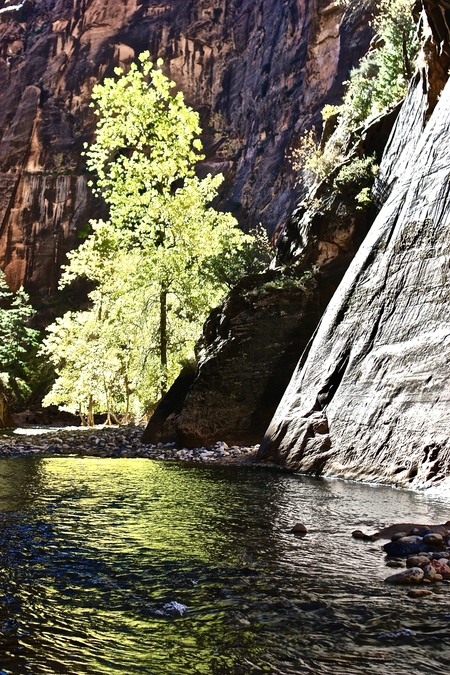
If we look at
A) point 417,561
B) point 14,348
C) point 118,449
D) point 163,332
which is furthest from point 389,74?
point 14,348

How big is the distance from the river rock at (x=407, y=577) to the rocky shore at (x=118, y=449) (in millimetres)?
7685

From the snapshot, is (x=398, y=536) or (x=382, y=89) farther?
(x=382, y=89)

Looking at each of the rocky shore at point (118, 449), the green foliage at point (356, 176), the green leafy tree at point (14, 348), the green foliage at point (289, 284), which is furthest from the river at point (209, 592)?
the green leafy tree at point (14, 348)

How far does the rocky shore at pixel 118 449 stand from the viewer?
1240 cm

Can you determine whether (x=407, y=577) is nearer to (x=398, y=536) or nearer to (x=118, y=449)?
(x=398, y=536)

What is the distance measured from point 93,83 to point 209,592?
7218 cm

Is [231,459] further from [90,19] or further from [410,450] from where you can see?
[90,19]

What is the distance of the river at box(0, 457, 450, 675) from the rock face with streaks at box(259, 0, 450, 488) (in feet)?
4.65

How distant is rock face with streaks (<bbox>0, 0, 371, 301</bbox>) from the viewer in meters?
55.2

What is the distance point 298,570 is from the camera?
12.3ft

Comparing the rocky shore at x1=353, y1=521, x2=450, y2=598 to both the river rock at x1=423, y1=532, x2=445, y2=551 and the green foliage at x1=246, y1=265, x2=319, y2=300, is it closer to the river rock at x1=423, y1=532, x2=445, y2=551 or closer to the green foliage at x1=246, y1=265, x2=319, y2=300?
the river rock at x1=423, y1=532, x2=445, y2=551

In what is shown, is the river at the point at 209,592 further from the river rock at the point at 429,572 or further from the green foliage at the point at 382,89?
the green foliage at the point at 382,89

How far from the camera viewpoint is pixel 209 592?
10.9 feet

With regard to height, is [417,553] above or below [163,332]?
below
